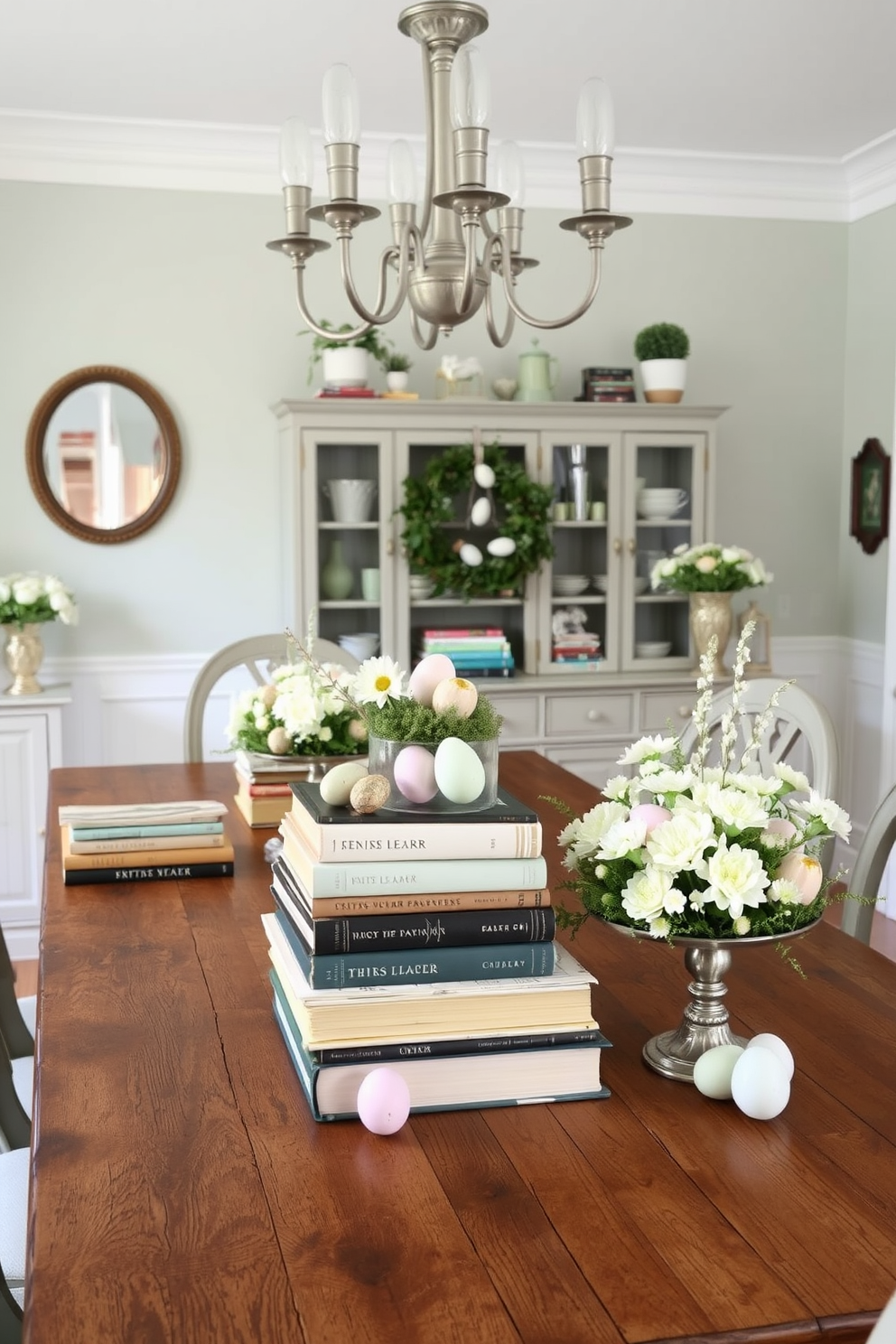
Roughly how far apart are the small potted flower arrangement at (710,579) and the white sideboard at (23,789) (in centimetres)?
205

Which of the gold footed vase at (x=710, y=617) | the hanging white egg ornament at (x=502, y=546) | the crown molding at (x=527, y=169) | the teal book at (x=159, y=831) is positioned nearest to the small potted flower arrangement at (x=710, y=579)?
the gold footed vase at (x=710, y=617)

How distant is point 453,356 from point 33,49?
1609 mm

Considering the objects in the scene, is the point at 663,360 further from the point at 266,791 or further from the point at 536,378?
the point at 266,791

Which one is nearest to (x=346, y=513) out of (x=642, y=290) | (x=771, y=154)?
(x=642, y=290)

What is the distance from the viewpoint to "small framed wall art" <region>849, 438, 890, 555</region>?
15.6ft

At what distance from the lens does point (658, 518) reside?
4.54 meters

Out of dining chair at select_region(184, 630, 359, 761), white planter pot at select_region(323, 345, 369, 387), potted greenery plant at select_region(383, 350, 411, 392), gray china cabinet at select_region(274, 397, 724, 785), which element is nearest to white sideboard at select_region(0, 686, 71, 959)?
gray china cabinet at select_region(274, 397, 724, 785)

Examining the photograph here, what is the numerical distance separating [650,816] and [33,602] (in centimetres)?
319

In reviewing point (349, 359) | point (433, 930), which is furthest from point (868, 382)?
point (433, 930)

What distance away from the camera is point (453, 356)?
14.6 ft

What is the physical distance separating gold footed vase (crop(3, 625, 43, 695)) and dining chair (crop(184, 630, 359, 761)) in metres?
1.17

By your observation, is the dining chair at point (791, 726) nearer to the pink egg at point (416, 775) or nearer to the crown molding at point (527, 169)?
the pink egg at point (416, 775)

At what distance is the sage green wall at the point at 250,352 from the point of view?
4.29 m

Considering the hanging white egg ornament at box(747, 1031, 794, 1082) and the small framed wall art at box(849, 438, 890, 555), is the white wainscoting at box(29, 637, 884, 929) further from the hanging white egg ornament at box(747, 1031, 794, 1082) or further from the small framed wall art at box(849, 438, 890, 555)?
the hanging white egg ornament at box(747, 1031, 794, 1082)
